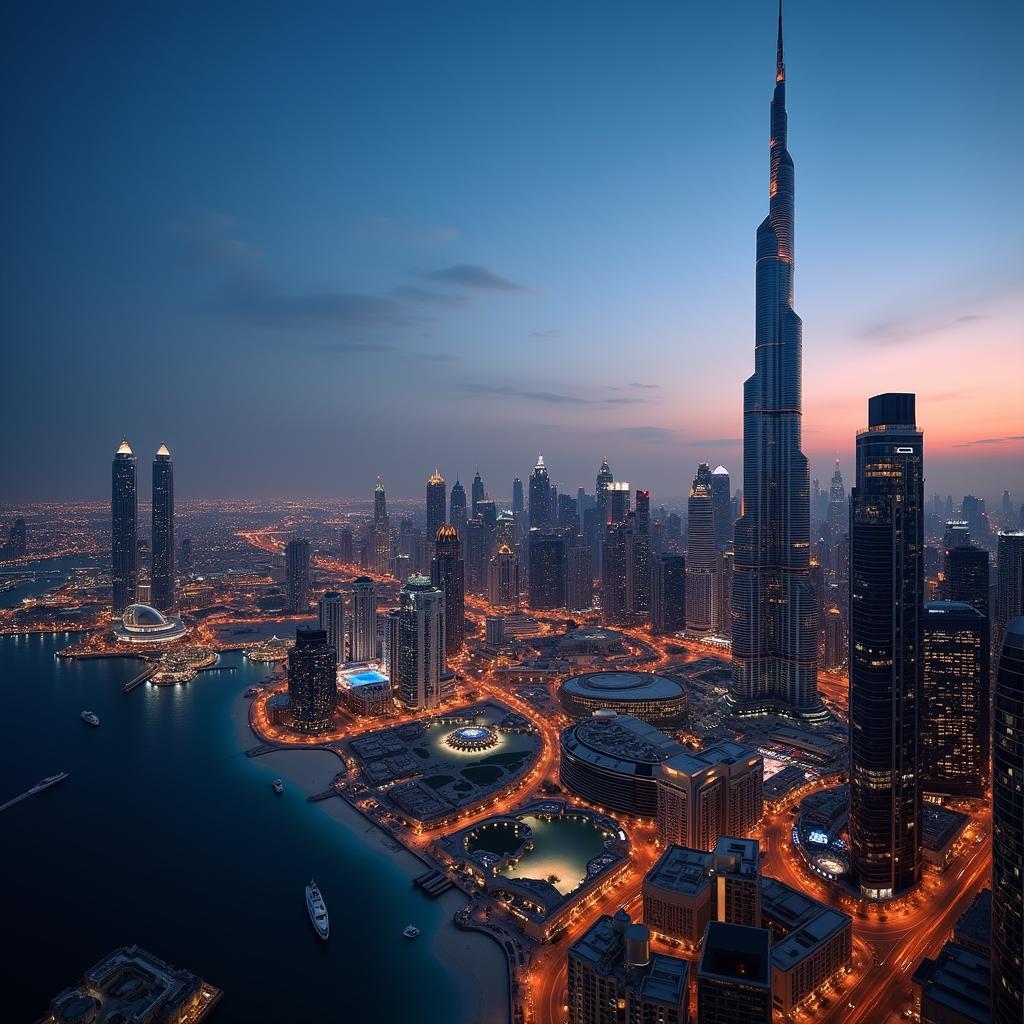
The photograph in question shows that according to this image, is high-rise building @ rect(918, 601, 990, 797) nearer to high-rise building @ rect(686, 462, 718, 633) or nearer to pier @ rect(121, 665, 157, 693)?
high-rise building @ rect(686, 462, 718, 633)

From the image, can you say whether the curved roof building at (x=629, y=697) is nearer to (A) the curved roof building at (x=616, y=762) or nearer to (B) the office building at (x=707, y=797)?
(A) the curved roof building at (x=616, y=762)

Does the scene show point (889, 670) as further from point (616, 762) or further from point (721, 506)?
point (721, 506)

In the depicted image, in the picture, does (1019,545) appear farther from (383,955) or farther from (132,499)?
(132,499)

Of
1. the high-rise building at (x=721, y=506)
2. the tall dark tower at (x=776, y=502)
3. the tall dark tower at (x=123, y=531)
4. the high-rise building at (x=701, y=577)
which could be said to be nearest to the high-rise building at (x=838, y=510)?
the high-rise building at (x=721, y=506)

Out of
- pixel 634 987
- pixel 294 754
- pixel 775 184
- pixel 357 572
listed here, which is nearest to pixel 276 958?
pixel 634 987

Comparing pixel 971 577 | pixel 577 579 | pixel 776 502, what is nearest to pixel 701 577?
pixel 577 579

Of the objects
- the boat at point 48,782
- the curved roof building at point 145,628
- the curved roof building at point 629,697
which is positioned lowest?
the boat at point 48,782
